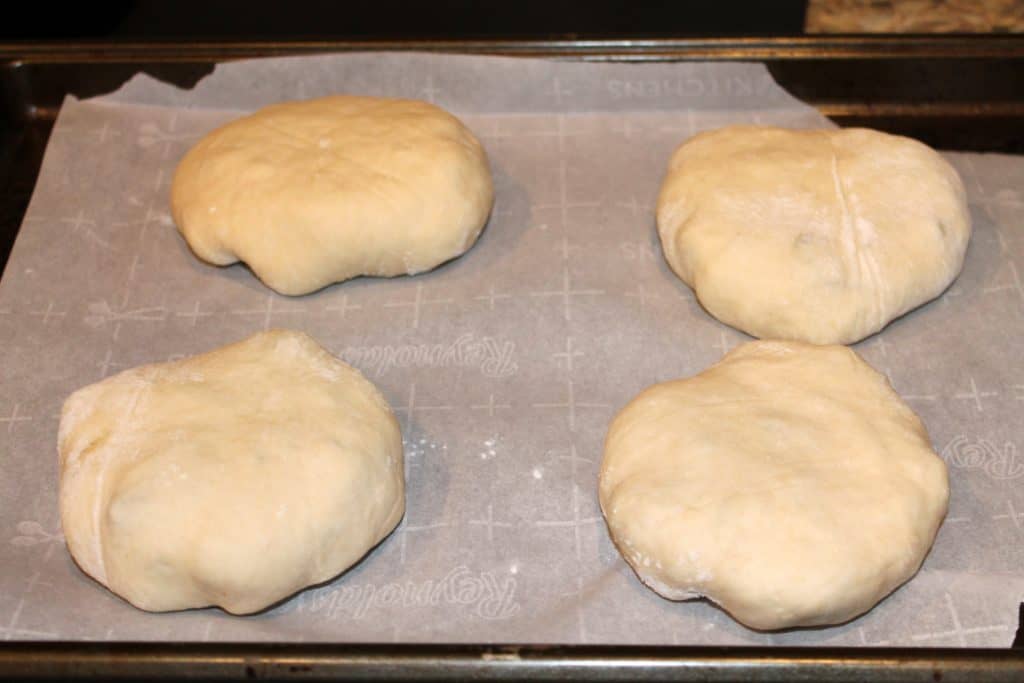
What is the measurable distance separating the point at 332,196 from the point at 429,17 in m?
1.25

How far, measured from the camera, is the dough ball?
6.02ft

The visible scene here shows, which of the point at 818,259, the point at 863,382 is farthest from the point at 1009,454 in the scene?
the point at 818,259

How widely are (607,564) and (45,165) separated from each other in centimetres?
153

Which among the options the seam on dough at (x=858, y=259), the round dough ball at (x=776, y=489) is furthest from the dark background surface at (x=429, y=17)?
the round dough ball at (x=776, y=489)

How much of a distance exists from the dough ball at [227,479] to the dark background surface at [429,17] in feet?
5.11

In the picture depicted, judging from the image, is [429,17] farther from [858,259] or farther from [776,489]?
[776,489]

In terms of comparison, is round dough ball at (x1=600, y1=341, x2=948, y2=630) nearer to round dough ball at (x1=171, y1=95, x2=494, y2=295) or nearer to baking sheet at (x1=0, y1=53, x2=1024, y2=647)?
baking sheet at (x1=0, y1=53, x2=1024, y2=647)

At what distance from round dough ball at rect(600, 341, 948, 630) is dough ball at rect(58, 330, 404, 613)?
0.43 meters

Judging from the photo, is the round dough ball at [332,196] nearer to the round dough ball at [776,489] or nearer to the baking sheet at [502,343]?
the baking sheet at [502,343]

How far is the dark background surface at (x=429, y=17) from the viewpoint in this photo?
331 centimetres

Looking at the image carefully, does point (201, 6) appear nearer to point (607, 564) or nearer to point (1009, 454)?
point (607, 564)

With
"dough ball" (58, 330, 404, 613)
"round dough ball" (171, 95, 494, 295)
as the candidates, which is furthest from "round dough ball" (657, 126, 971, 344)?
"dough ball" (58, 330, 404, 613)

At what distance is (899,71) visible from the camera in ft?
8.55

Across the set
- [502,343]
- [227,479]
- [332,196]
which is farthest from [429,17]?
[227,479]
